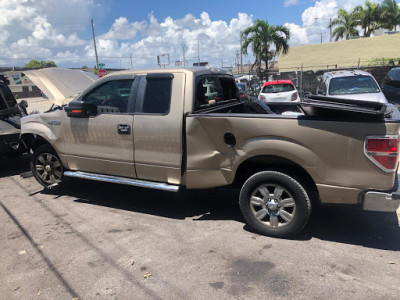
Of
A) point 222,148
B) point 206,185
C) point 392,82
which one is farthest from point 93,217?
point 392,82

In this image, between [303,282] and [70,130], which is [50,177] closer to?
[70,130]

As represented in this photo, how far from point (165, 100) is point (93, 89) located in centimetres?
128

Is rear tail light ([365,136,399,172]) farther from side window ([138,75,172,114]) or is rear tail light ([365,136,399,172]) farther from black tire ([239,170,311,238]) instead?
side window ([138,75,172,114])

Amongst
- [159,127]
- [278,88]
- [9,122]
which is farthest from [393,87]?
[9,122]

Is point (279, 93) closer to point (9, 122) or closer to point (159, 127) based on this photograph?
point (9, 122)

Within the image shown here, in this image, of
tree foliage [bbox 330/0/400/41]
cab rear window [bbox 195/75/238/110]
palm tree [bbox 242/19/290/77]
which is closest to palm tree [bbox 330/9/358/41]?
tree foliage [bbox 330/0/400/41]

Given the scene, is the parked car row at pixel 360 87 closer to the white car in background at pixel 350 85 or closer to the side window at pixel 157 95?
the white car in background at pixel 350 85

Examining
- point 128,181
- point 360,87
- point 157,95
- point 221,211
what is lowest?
point 221,211

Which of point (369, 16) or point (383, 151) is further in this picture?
point (369, 16)

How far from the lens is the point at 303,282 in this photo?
3068 mm

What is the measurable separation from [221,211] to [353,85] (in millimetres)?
7871

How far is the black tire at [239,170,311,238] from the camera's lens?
3.65 m

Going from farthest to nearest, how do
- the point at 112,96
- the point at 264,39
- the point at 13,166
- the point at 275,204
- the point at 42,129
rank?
1. the point at 264,39
2. the point at 13,166
3. the point at 42,129
4. the point at 112,96
5. the point at 275,204

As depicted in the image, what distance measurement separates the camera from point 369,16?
135ft
